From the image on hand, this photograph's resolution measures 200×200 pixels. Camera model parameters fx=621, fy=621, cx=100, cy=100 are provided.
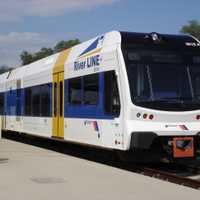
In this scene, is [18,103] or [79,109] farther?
[18,103]

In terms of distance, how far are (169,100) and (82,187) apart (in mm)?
3815

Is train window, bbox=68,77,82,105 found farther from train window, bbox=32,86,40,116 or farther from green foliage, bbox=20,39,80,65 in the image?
green foliage, bbox=20,39,80,65

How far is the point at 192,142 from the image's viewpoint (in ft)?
47.4

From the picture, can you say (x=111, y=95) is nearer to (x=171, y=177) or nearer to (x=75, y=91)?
(x=171, y=177)

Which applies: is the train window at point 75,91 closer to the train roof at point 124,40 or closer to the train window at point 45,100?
the train roof at point 124,40

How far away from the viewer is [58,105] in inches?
765

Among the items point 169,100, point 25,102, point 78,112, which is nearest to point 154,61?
point 169,100

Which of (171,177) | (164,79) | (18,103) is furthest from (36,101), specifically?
(171,177)

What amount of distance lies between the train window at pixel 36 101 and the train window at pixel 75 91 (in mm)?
4155

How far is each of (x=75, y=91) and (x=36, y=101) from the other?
197 inches

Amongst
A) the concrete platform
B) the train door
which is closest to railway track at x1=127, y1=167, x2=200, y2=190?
the concrete platform

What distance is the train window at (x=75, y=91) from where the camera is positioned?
1750 centimetres

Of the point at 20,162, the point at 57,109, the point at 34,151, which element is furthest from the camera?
the point at 34,151

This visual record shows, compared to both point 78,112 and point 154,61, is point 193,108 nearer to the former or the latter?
point 154,61
